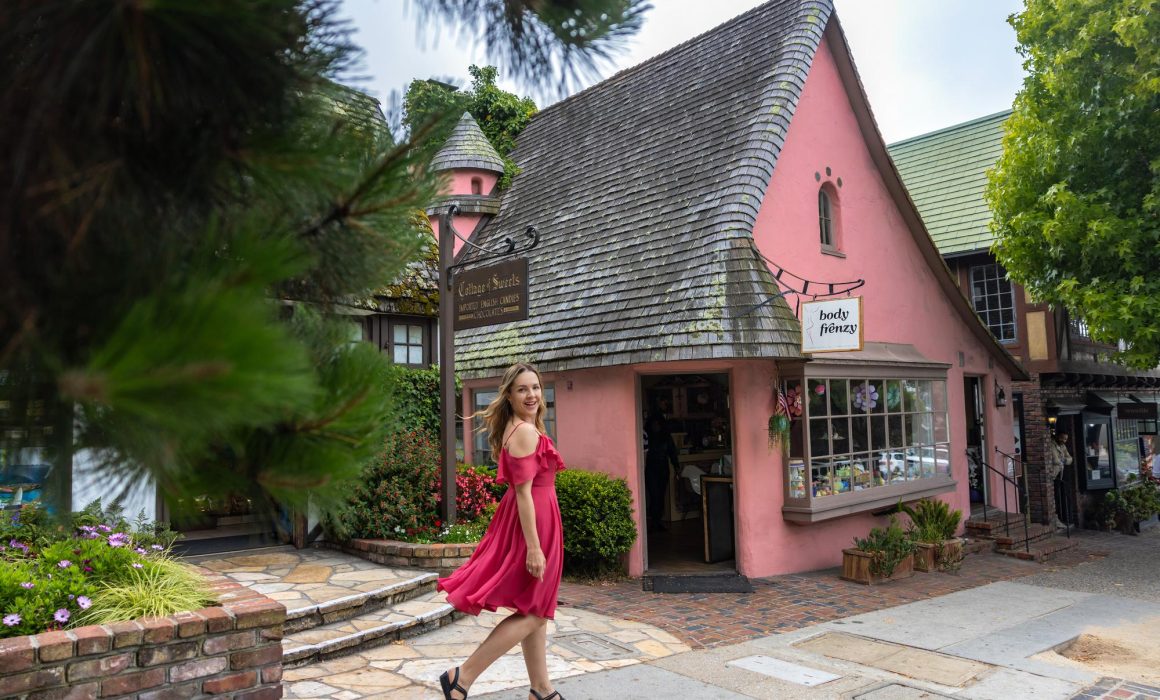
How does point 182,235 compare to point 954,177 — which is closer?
point 182,235

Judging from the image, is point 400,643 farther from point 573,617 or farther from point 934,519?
point 934,519

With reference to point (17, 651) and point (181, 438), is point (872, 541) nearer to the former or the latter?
point (17, 651)

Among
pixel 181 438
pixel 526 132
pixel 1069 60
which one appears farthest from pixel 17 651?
pixel 526 132

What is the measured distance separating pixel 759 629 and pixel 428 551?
313cm

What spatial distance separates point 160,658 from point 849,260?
9.87 m

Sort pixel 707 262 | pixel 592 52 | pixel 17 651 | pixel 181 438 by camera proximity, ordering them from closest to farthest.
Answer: pixel 181 438 < pixel 592 52 < pixel 17 651 < pixel 707 262

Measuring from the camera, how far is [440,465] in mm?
8711

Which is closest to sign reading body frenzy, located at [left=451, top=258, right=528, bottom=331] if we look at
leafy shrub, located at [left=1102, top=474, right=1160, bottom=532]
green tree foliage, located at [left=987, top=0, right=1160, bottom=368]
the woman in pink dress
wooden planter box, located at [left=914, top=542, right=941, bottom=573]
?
the woman in pink dress

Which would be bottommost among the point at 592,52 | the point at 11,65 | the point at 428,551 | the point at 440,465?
the point at 428,551

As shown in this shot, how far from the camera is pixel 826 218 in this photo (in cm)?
1139

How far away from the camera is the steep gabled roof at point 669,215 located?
359 inches

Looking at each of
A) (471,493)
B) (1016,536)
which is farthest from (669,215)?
(1016,536)

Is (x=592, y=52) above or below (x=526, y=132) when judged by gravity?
below

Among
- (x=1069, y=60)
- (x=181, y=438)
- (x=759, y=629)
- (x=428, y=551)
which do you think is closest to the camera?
(x=181, y=438)
